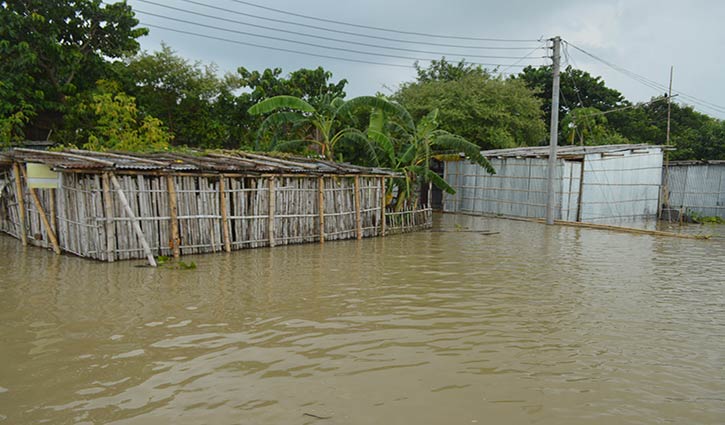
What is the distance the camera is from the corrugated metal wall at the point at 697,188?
2142 centimetres

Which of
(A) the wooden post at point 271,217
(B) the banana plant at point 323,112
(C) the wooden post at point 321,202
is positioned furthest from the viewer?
(B) the banana plant at point 323,112

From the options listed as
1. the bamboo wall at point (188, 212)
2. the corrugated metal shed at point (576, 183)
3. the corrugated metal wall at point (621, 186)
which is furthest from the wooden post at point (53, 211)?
the corrugated metal wall at point (621, 186)

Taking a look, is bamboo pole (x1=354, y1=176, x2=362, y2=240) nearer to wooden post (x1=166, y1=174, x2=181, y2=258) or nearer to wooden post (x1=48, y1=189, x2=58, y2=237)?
wooden post (x1=166, y1=174, x2=181, y2=258)

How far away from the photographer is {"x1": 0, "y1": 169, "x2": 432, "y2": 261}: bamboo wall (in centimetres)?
948

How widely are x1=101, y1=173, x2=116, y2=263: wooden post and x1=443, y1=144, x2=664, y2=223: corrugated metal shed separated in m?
14.8

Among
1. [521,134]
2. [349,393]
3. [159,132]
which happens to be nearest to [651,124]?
[521,134]

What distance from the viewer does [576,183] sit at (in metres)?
18.9

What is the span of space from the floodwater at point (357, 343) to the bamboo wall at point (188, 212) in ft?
2.20

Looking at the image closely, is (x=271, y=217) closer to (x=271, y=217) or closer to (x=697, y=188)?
(x=271, y=217)

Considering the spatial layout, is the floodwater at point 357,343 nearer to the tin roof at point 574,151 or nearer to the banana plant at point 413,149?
the banana plant at point 413,149

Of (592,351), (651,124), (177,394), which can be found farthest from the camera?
(651,124)

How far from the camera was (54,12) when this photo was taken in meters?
17.6

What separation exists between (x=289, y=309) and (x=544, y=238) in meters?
9.86

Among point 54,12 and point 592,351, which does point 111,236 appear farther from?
point 54,12
